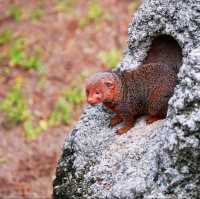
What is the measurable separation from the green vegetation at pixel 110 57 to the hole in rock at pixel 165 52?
11.9 feet

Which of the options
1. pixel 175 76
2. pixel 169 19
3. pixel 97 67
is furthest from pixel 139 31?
pixel 97 67

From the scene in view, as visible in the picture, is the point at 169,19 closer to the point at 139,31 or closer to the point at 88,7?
the point at 139,31

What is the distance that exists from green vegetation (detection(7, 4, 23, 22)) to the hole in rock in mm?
4831

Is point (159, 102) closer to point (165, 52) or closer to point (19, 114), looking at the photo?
point (165, 52)

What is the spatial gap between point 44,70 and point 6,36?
82 cm

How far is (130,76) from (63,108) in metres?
3.35

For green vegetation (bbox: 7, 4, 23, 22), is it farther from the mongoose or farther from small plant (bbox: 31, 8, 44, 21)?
the mongoose

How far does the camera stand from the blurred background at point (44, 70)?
18.3ft

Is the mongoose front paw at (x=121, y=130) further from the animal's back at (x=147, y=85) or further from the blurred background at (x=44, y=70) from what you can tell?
the blurred background at (x=44, y=70)

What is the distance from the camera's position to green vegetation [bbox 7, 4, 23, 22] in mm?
7684

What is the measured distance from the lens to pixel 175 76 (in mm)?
2725

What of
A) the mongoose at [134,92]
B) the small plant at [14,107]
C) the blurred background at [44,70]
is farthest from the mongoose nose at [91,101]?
the small plant at [14,107]

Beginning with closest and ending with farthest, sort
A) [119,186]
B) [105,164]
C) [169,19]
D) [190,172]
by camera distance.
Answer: [190,172], [119,186], [105,164], [169,19]

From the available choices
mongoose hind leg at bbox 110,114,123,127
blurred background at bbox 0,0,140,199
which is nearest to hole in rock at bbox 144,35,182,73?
mongoose hind leg at bbox 110,114,123,127
